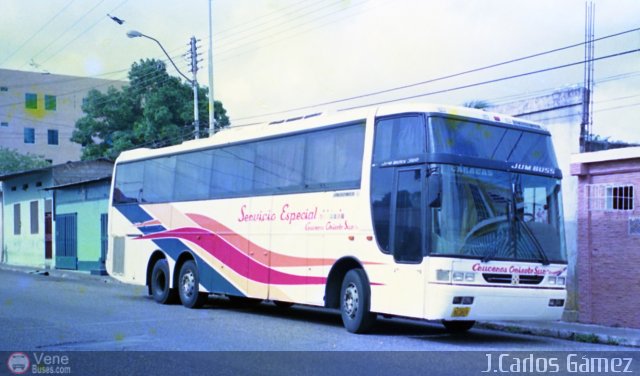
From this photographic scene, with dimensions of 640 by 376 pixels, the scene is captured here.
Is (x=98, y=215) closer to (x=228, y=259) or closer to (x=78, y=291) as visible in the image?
(x=78, y=291)

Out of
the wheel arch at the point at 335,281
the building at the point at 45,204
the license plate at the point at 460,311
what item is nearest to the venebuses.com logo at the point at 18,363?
the wheel arch at the point at 335,281

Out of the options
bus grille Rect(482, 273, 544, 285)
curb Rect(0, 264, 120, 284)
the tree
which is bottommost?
curb Rect(0, 264, 120, 284)

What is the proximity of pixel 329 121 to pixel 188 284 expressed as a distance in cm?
594

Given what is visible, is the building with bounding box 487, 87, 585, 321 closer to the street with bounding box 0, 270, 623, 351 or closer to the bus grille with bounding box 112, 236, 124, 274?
the street with bounding box 0, 270, 623, 351

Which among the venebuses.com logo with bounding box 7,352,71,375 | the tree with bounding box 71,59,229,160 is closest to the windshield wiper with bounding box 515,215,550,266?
the venebuses.com logo with bounding box 7,352,71,375

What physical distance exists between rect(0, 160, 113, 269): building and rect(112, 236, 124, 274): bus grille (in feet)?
43.1

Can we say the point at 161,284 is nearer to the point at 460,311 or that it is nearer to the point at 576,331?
the point at 460,311

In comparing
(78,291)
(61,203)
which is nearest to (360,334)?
(78,291)

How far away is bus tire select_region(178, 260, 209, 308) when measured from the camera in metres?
16.9

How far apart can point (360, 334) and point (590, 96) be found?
833cm

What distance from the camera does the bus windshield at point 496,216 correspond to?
36.7 feet

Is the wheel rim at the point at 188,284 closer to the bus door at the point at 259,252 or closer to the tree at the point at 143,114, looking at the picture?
the bus door at the point at 259,252

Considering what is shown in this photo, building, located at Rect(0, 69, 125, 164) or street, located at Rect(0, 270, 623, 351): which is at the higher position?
building, located at Rect(0, 69, 125, 164)

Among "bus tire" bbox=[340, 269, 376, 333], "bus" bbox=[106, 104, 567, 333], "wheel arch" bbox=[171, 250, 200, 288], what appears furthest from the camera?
"wheel arch" bbox=[171, 250, 200, 288]
